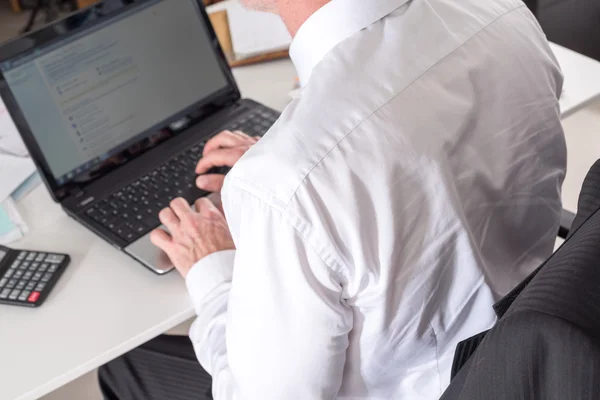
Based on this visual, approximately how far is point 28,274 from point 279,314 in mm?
485

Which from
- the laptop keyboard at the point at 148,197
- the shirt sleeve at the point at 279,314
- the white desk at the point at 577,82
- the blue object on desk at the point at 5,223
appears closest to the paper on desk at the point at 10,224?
the blue object on desk at the point at 5,223

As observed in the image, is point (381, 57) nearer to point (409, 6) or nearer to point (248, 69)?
point (409, 6)

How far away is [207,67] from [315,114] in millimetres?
629

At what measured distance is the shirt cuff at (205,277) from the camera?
962 mm

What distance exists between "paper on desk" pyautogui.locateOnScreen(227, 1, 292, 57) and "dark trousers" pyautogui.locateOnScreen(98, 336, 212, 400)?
637 mm

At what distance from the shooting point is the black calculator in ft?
3.30

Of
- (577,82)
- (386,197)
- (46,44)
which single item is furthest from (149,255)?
(577,82)

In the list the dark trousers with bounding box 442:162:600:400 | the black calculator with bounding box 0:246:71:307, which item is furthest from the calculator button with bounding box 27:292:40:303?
the dark trousers with bounding box 442:162:600:400

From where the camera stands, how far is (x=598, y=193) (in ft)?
2.38

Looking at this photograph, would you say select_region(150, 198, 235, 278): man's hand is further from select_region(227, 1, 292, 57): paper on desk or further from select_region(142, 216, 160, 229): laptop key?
select_region(227, 1, 292, 57): paper on desk

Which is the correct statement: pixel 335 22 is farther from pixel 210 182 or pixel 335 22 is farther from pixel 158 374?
pixel 158 374

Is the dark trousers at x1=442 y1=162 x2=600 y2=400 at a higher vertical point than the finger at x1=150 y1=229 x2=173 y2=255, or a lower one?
higher

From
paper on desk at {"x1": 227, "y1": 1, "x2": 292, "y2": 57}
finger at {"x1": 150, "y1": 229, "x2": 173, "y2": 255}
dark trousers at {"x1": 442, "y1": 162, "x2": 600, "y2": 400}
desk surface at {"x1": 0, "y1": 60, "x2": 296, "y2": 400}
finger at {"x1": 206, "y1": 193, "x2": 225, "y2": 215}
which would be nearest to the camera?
dark trousers at {"x1": 442, "y1": 162, "x2": 600, "y2": 400}

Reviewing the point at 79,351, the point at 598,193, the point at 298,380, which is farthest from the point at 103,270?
the point at 598,193
